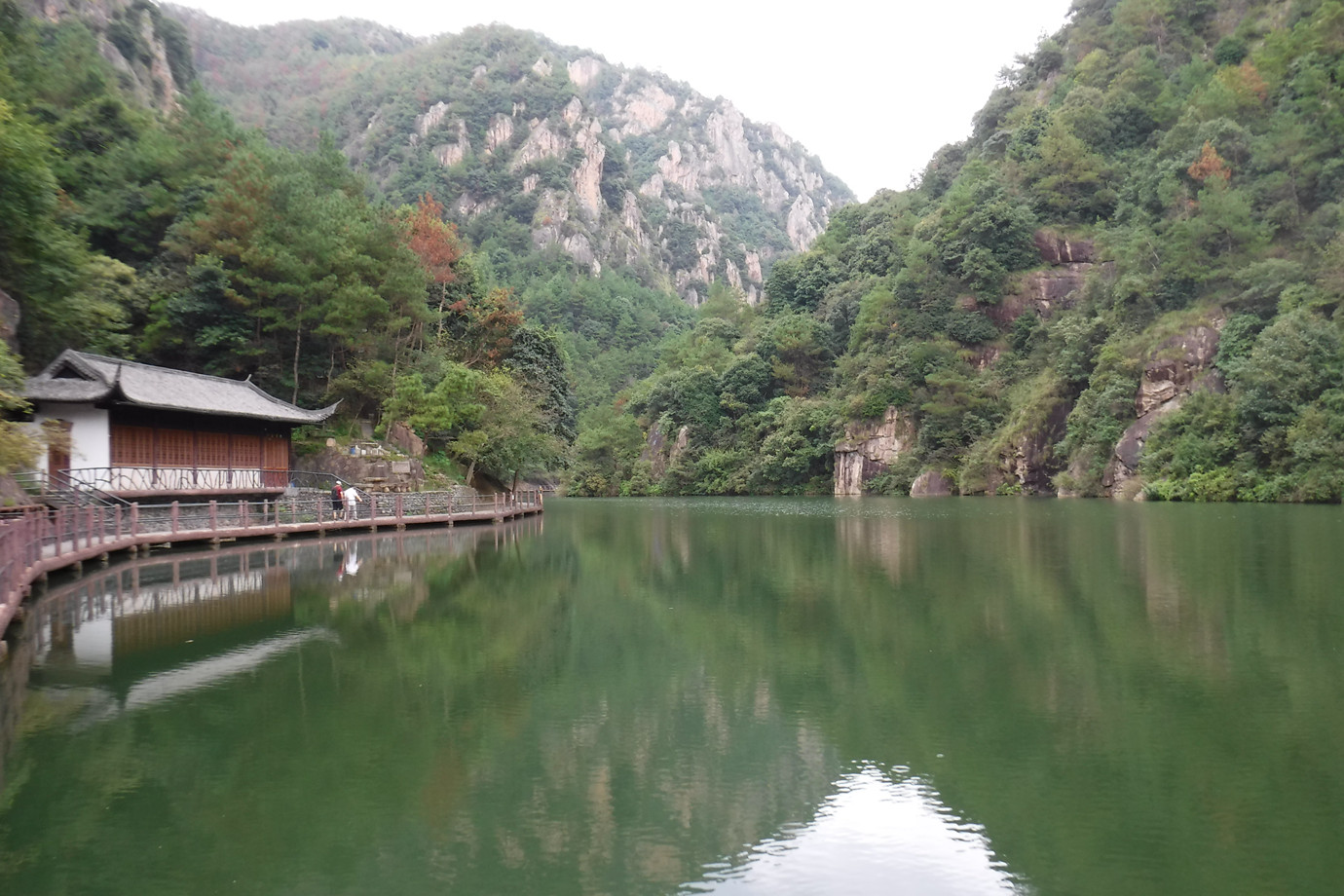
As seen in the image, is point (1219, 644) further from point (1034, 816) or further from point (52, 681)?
point (52, 681)

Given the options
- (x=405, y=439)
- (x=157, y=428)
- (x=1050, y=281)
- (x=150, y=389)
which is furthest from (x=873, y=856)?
(x=1050, y=281)

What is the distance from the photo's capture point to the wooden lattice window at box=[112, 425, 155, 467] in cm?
2686

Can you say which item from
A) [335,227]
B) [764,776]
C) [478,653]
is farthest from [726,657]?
[335,227]

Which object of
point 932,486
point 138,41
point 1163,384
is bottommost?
point 932,486

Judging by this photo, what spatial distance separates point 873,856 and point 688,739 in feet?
7.91

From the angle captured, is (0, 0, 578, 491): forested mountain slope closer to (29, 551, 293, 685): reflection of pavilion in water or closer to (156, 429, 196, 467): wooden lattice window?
(156, 429, 196, 467): wooden lattice window

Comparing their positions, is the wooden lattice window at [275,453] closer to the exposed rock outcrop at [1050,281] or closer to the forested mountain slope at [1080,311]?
the forested mountain slope at [1080,311]

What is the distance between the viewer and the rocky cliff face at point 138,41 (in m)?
60.4

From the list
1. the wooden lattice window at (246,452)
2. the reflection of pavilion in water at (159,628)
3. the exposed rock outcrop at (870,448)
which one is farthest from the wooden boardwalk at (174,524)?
the exposed rock outcrop at (870,448)

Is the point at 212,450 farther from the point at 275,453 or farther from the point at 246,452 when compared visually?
the point at 275,453

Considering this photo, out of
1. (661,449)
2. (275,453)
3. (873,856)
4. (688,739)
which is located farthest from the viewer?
(661,449)

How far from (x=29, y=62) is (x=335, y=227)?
14.7 m

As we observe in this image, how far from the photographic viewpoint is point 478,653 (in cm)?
1147

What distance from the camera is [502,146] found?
134 meters
